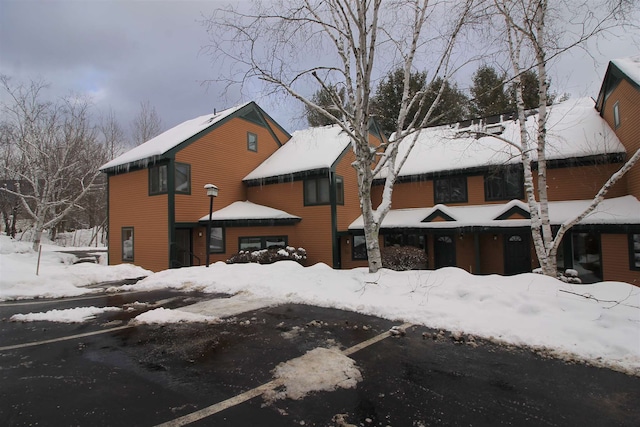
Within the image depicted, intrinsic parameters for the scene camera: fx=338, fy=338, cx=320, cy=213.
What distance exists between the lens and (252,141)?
62.8 ft

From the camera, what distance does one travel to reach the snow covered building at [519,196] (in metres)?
11.5

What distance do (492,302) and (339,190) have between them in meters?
11.1

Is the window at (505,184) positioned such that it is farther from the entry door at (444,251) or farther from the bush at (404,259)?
the bush at (404,259)

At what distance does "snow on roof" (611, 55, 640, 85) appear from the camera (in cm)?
1071

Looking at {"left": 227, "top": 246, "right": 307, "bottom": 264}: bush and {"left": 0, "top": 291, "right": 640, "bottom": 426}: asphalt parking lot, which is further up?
{"left": 227, "top": 246, "right": 307, "bottom": 264}: bush

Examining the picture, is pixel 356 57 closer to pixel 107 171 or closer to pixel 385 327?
pixel 385 327

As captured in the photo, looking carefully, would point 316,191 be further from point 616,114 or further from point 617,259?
point 616,114

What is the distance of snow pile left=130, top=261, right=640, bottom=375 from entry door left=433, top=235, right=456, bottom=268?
8109 mm

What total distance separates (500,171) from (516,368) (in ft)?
42.0

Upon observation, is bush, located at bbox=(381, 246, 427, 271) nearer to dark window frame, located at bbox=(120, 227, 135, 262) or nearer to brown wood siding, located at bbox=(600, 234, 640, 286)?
brown wood siding, located at bbox=(600, 234, 640, 286)

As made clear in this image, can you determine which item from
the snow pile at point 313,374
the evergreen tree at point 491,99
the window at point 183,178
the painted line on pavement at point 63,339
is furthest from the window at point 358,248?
the evergreen tree at point 491,99

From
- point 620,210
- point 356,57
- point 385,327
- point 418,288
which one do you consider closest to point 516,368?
point 385,327

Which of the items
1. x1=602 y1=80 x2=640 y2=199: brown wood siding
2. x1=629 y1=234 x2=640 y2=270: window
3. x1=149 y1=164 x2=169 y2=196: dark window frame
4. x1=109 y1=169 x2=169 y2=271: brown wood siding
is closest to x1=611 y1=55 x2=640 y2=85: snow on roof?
x1=602 y1=80 x2=640 y2=199: brown wood siding

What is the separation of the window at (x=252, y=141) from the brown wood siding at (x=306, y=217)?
271 centimetres
